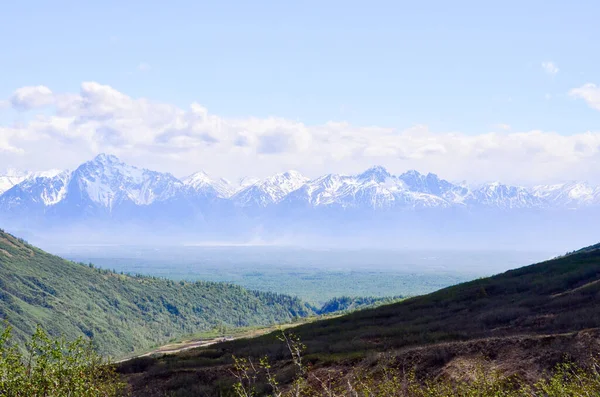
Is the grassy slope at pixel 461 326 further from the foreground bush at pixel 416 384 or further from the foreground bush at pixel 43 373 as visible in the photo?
the foreground bush at pixel 43 373

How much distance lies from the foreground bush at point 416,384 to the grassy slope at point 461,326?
2753mm

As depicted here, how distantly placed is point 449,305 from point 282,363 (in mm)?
32999

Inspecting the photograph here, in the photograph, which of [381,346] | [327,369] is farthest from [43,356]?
[381,346]

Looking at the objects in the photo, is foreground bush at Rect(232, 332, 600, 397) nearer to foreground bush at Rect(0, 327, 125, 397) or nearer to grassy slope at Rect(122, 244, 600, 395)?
grassy slope at Rect(122, 244, 600, 395)

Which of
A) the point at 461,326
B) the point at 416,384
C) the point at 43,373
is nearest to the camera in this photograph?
the point at 43,373

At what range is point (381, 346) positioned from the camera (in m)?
42.2

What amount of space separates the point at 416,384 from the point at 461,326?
23441mm

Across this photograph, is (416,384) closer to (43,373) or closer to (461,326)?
(43,373)

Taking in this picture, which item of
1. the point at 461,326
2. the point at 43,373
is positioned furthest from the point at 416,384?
the point at 461,326

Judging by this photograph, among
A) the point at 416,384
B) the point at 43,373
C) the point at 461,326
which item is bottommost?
the point at 461,326

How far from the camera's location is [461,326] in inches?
1906

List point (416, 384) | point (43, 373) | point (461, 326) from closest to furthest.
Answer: point (43, 373), point (416, 384), point (461, 326)

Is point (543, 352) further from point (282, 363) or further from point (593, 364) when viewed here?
point (282, 363)

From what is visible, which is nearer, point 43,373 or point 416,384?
point 43,373
